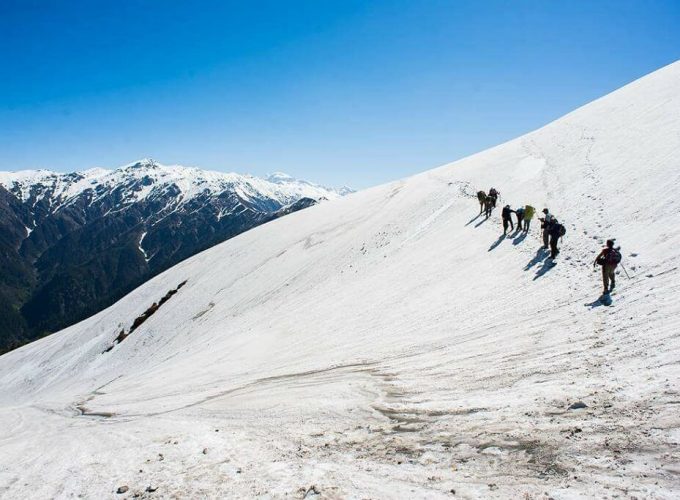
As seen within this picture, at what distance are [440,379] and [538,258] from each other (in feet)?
40.2

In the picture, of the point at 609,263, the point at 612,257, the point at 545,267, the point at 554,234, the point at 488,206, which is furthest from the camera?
the point at 488,206

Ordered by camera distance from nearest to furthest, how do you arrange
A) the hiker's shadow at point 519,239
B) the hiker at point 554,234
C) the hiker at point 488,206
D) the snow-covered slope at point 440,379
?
the snow-covered slope at point 440,379 → the hiker at point 554,234 → the hiker's shadow at point 519,239 → the hiker at point 488,206

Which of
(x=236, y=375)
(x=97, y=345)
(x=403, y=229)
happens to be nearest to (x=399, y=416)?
(x=236, y=375)

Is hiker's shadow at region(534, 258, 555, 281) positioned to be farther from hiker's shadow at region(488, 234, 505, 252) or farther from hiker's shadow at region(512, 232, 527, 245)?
hiker's shadow at region(488, 234, 505, 252)

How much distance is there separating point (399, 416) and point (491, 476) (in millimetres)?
3442

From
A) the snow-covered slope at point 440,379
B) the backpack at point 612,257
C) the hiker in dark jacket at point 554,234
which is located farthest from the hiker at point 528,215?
the backpack at point 612,257

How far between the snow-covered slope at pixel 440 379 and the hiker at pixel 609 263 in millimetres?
730

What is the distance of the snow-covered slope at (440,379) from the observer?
695cm

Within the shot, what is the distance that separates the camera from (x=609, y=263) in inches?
553

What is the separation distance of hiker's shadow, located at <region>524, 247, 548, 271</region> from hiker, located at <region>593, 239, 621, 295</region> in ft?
18.3

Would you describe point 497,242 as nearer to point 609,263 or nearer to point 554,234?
point 554,234

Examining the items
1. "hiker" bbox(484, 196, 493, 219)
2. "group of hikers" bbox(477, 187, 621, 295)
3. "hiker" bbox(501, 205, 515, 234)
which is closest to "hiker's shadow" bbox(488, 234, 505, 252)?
"group of hikers" bbox(477, 187, 621, 295)

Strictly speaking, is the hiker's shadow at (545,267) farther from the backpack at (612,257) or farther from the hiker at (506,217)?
the hiker at (506,217)

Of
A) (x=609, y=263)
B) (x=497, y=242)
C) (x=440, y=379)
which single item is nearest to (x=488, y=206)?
(x=497, y=242)
